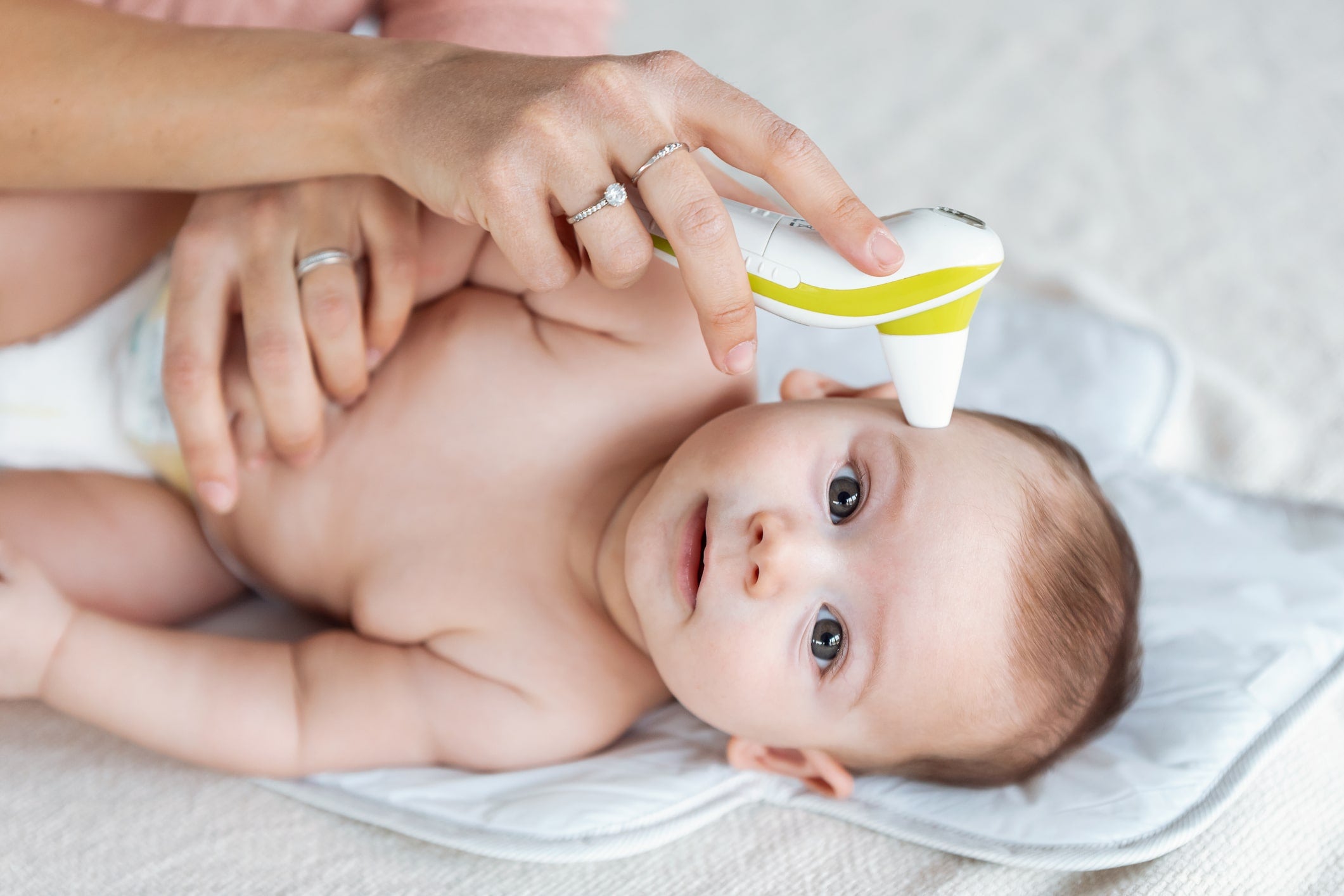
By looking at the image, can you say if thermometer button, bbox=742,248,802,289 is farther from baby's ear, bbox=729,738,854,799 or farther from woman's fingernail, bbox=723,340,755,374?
baby's ear, bbox=729,738,854,799

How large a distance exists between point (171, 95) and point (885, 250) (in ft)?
2.11

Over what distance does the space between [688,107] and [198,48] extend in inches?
18.5

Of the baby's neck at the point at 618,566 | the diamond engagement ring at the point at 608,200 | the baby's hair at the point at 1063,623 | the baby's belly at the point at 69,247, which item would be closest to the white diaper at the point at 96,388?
the baby's belly at the point at 69,247

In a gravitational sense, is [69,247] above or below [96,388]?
above

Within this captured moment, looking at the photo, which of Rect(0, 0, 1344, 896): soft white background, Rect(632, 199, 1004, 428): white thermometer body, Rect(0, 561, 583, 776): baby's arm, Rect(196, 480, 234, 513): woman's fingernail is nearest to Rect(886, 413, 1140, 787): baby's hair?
Rect(0, 0, 1344, 896): soft white background

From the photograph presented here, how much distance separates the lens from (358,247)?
3.63 feet

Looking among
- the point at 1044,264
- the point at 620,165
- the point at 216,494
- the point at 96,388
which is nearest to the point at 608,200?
the point at 620,165

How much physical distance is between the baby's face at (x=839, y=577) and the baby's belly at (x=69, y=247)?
0.64 meters

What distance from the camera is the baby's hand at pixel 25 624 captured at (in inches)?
42.1

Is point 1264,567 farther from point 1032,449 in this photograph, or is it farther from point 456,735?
point 456,735

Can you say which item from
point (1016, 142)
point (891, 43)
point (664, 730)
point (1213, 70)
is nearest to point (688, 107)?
point (664, 730)

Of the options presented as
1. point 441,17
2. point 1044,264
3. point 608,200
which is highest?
point 441,17

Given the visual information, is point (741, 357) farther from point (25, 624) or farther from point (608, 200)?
point (25, 624)

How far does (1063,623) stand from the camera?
3.51 feet
